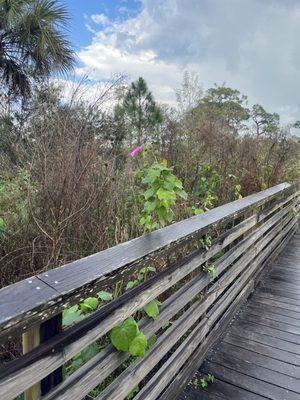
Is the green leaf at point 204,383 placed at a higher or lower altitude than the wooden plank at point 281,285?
lower

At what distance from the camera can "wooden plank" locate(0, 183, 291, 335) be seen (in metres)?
0.74

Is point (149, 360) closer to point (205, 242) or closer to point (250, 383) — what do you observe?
point (205, 242)

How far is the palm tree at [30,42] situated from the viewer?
8133 millimetres

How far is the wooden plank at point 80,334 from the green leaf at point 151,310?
0.05 m

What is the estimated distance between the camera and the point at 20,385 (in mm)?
733

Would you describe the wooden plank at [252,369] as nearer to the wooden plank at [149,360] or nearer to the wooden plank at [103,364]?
the wooden plank at [149,360]

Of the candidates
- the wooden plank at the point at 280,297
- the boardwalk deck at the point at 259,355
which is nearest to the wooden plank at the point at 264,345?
the boardwalk deck at the point at 259,355

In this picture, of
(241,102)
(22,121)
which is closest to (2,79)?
(22,121)

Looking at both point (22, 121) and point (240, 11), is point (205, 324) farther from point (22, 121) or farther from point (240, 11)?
point (240, 11)

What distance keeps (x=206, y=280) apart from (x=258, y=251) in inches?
55.3

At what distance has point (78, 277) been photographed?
946mm

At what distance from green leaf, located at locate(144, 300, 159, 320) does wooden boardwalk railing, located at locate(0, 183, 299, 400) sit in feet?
0.12

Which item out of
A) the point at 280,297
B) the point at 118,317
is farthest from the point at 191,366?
the point at 280,297

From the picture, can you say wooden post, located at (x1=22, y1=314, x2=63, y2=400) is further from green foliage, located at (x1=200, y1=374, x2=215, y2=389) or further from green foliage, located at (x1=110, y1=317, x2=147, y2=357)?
green foliage, located at (x1=200, y1=374, x2=215, y2=389)
